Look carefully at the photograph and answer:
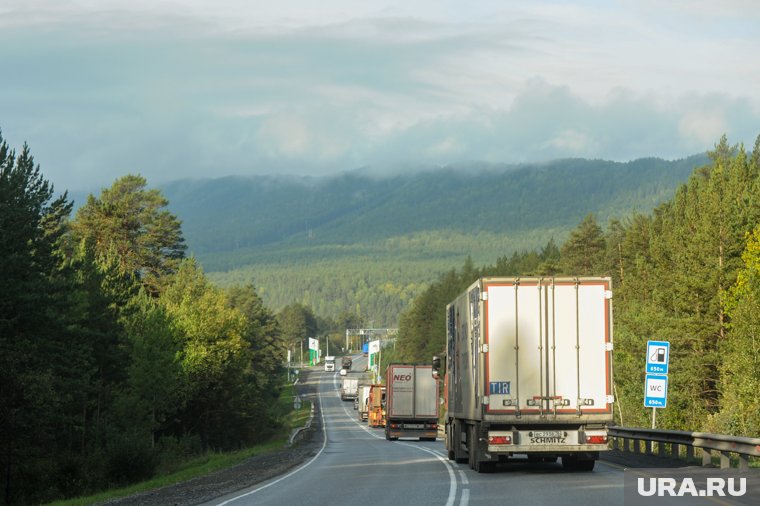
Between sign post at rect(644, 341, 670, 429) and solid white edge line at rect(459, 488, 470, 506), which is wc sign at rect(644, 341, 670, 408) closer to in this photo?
sign post at rect(644, 341, 670, 429)

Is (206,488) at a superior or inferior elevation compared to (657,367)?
inferior

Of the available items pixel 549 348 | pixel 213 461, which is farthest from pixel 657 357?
pixel 213 461

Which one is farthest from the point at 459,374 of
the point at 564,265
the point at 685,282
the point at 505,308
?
the point at 564,265

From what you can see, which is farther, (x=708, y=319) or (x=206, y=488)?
(x=708, y=319)

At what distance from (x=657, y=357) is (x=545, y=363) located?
28.1ft

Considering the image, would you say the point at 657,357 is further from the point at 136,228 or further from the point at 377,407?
the point at 136,228

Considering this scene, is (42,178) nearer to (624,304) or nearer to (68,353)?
(68,353)

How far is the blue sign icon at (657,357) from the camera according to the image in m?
30.5

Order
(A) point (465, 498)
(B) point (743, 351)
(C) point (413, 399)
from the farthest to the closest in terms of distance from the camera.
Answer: (C) point (413, 399) → (B) point (743, 351) → (A) point (465, 498)

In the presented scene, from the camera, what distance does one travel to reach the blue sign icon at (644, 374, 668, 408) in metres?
30.4

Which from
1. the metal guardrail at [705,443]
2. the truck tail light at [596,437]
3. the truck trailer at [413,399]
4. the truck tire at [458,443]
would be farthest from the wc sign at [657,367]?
the truck trailer at [413,399]

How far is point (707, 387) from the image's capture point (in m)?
59.3

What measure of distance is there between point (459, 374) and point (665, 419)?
92.1 feet

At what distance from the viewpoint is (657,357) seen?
30.6 meters
